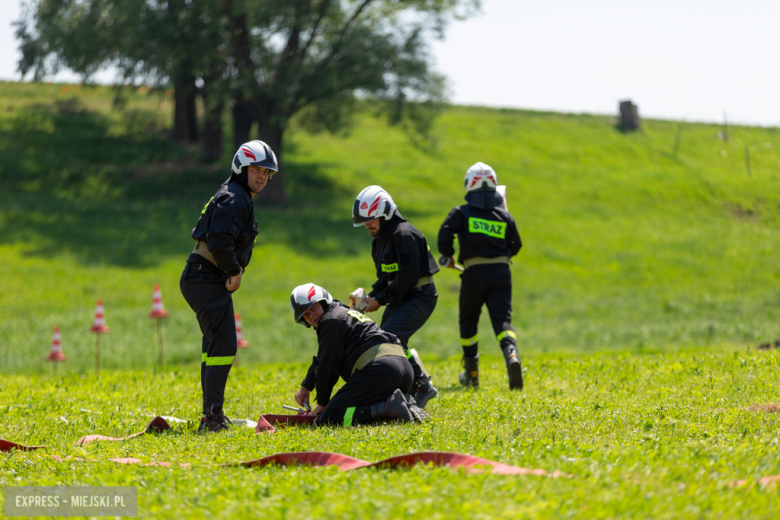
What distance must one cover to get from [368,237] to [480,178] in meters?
22.3

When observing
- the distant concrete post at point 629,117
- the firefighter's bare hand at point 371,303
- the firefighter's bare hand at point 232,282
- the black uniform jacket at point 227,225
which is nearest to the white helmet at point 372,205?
the firefighter's bare hand at point 371,303

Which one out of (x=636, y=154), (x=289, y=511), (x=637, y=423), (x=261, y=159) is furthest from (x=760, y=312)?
(x=636, y=154)

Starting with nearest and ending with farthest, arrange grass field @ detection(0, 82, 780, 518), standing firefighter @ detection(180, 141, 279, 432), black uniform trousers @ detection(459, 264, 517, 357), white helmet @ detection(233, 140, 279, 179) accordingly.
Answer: grass field @ detection(0, 82, 780, 518) < standing firefighter @ detection(180, 141, 279, 432) < white helmet @ detection(233, 140, 279, 179) < black uniform trousers @ detection(459, 264, 517, 357)

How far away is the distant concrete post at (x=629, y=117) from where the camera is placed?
184ft

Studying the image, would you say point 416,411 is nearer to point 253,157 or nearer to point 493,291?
point 493,291

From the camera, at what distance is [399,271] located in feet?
26.4

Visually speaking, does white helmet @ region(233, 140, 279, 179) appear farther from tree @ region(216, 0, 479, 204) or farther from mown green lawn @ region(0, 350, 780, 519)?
tree @ region(216, 0, 479, 204)

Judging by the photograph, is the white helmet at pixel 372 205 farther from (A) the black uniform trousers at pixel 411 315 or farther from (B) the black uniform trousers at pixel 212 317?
(B) the black uniform trousers at pixel 212 317

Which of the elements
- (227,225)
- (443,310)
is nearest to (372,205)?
(227,225)

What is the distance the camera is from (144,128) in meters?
42.2

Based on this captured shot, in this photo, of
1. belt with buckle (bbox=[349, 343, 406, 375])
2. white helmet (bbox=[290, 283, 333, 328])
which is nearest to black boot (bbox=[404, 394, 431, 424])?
belt with buckle (bbox=[349, 343, 406, 375])

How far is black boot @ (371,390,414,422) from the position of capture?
693cm

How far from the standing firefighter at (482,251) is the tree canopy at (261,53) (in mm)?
21757

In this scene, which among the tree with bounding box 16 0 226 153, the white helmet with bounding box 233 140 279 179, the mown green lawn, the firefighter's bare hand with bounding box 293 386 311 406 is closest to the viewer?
the mown green lawn
